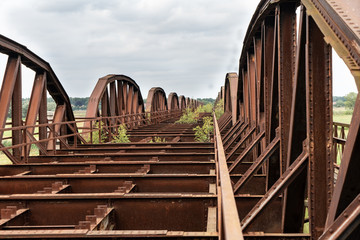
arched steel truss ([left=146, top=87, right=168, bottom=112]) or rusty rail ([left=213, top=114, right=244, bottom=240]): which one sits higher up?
arched steel truss ([left=146, top=87, right=168, bottom=112])

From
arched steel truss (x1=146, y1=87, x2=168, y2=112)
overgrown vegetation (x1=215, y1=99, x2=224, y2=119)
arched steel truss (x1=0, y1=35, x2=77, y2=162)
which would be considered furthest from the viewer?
arched steel truss (x1=146, y1=87, x2=168, y2=112)

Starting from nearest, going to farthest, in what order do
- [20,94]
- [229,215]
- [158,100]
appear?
1. [229,215]
2. [20,94]
3. [158,100]

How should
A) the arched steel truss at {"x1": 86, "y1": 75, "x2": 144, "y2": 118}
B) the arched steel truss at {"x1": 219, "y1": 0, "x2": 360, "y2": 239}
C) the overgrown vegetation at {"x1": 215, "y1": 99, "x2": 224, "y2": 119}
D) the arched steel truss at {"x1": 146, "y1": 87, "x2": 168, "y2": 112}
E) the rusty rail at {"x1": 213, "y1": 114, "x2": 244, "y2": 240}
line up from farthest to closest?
the arched steel truss at {"x1": 146, "y1": 87, "x2": 168, "y2": 112} < the overgrown vegetation at {"x1": 215, "y1": 99, "x2": 224, "y2": 119} < the arched steel truss at {"x1": 86, "y1": 75, "x2": 144, "y2": 118} < the arched steel truss at {"x1": 219, "y1": 0, "x2": 360, "y2": 239} < the rusty rail at {"x1": 213, "y1": 114, "x2": 244, "y2": 240}

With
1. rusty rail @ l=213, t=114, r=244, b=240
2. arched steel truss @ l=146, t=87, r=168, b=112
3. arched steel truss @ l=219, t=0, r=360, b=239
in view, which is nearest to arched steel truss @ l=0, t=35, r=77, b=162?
arched steel truss @ l=219, t=0, r=360, b=239

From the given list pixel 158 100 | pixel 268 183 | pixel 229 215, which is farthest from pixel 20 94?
pixel 158 100

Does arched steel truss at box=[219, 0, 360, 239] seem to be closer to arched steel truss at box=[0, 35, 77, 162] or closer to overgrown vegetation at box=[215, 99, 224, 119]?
arched steel truss at box=[0, 35, 77, 162]

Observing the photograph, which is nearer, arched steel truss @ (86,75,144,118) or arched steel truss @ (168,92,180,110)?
arched steel truss @ (86,75,144,118)

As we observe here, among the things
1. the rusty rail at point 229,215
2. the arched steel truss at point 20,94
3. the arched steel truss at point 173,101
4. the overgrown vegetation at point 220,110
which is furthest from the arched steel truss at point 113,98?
the arched steel truss at point 173,101

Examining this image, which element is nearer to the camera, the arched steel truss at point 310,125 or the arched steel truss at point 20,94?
the arched steel truss at point 310,125

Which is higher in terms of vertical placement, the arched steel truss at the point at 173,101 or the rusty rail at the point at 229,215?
the arched steel truss at the point at 173,101

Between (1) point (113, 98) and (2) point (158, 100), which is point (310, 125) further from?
(2) point (158, 100)

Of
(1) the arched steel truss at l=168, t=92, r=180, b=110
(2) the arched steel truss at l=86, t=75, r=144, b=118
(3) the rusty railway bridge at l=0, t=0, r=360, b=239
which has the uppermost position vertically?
(1) the arched steel truss at l=168, t=92, r=180, b=110

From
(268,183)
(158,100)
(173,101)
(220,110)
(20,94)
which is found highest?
(173,101)

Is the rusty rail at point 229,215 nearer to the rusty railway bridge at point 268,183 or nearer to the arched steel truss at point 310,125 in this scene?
the rusty railway bridge at point 268,183
